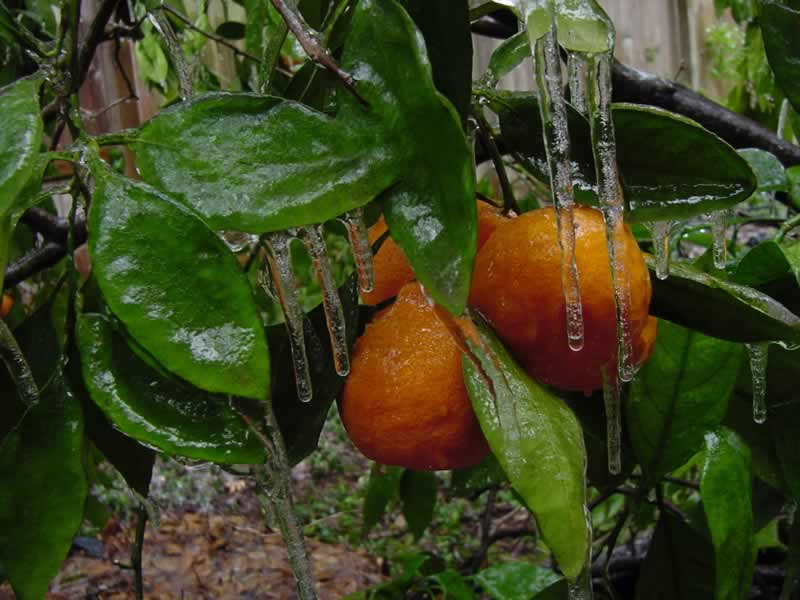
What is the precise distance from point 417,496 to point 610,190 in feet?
3.04

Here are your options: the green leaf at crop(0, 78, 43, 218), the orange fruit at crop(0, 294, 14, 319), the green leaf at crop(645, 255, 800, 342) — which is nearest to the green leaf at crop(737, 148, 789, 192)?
the green leaf at crop(645, 255, 800, 342)

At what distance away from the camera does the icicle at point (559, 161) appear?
0.31 meters

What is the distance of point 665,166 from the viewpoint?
378 millimetres

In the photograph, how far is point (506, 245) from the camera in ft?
1.25

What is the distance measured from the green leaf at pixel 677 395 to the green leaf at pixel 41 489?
1.18 feet

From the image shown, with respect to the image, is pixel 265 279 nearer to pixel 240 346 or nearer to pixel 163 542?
pixel 240 346

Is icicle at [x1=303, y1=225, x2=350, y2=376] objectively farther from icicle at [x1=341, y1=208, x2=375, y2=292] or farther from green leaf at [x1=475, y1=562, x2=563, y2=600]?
green leaf at [x1=475, y1=562, x2=563, y2=600]

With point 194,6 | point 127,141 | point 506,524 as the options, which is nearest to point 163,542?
point 506,524

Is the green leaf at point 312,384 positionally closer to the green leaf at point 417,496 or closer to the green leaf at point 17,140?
the green leaf at point 17,140

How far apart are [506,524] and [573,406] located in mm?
1729

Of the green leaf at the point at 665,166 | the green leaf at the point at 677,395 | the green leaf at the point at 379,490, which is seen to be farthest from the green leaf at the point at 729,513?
the green leaf at the point at 379,490

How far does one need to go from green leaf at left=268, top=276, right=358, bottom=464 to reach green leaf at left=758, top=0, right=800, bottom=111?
0.28 m

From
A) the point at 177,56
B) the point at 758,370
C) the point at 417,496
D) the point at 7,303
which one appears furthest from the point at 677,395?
the point at 7,303

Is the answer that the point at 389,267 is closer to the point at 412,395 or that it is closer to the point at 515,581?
the point at 412,395
